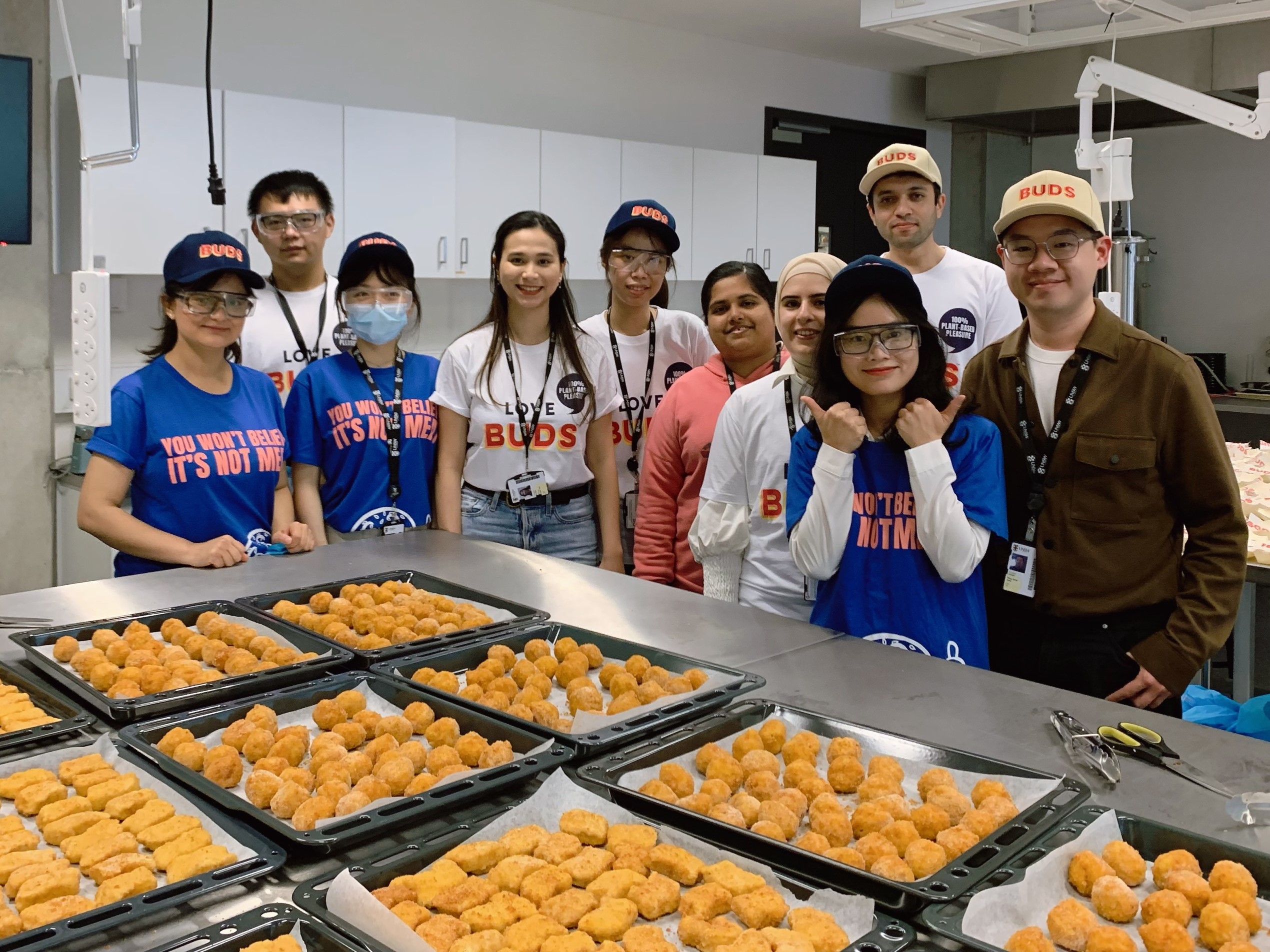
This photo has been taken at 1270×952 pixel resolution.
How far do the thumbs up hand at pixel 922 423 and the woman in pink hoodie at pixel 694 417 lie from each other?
87 centimetres

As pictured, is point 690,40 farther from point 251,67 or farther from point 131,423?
point 131,423

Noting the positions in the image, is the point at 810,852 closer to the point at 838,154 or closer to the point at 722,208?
Answer: the point at 722,208

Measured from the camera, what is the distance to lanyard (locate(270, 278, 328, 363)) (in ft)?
10.8

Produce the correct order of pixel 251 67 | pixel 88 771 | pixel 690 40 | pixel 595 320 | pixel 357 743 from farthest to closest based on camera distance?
pixel 690 40, pixel 251 67, pixel 595 320, pixel 357 743, pixel 88 771

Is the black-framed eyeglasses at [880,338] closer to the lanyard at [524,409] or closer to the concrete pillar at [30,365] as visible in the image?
the lanyard at [524,409]

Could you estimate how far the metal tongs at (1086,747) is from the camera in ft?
4.58

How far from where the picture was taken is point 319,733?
1.64 meters

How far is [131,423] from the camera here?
2447mm

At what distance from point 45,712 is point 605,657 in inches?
35.0

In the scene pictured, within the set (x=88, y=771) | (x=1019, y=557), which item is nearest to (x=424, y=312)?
(x=1019, y=557)

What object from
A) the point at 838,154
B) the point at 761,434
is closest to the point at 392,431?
the point at 761,434

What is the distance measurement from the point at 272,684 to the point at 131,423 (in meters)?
1.04

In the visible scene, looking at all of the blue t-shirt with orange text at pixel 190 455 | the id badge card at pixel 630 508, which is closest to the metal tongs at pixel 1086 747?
the blue t-shirt with orange text at pixel 190 455

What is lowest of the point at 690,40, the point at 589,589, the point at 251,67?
the point at 589,589
